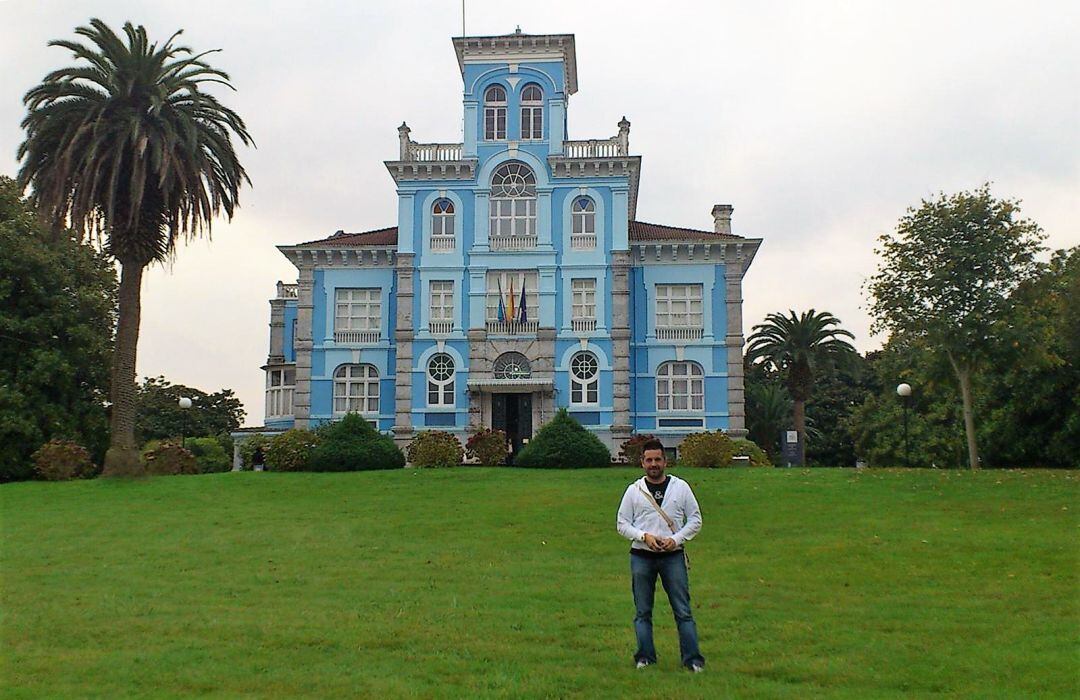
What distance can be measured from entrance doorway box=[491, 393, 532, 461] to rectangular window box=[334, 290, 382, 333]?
6126 millimetres

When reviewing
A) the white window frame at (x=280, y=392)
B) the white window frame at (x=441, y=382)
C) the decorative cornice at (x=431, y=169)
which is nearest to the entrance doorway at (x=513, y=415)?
the white window frame at (x=441, y=382)

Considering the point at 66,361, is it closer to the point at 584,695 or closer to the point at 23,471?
the point at 23,471

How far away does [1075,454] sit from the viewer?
1534 inches

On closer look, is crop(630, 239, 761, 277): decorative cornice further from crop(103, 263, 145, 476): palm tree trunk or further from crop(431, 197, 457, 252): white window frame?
crop(103, 263, 145, 476): palm tree trunk

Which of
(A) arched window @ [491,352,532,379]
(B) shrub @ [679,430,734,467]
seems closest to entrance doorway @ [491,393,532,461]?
(A) arched window @ [491,352,532,379]

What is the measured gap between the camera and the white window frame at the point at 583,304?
1623 inches

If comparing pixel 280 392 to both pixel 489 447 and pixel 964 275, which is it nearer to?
pixel 489 447

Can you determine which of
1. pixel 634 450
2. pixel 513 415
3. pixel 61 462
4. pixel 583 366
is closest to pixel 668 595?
pixel 634 450

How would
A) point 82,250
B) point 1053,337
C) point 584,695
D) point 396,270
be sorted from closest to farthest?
point 584,695
point 1053,337
point 82,250
point 396,270

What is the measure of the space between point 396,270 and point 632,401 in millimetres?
10752

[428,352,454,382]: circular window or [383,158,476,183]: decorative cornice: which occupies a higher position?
[383,158,476,183]: decorative cornice

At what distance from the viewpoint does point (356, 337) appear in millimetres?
43000

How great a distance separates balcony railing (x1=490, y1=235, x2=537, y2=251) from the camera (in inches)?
1644

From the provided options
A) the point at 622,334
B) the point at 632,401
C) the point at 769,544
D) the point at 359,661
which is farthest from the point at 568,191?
the point at 359,661
